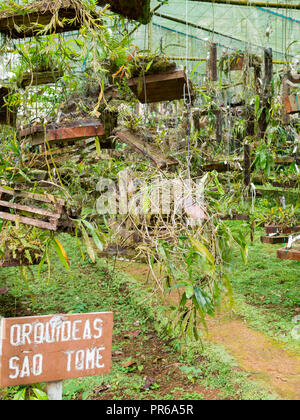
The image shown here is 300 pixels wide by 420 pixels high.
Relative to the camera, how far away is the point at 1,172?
2.06 metres

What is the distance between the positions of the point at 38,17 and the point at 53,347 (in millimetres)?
1504

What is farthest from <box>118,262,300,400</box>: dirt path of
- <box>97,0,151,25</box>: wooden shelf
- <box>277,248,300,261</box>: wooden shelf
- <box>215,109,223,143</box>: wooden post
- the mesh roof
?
the mesh roof

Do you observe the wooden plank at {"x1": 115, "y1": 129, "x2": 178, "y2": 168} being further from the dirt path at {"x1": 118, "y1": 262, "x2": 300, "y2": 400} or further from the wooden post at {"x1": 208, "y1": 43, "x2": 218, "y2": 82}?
the wooden post at {"x1": 208, "y1": 43, "x2": 218, "y2": 82}

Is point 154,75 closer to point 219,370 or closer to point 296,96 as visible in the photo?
point 296,96

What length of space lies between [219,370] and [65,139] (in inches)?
70.9

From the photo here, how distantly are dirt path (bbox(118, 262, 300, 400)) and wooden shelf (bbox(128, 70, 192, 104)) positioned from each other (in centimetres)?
138

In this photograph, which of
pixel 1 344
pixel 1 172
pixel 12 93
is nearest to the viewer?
pixel 1 344

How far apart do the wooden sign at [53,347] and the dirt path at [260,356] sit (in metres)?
0.91

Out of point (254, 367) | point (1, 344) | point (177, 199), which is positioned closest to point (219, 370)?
point (254, 367)

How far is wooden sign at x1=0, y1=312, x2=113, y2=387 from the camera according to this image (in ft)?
4.20

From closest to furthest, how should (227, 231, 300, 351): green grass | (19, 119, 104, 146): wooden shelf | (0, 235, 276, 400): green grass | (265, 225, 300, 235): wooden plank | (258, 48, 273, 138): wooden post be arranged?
(19, 119, 104, 146): wooden shelf < (0, 235, 276, 400): green grass < (265, 225, 300, 235): wooden plank < (227, 231, 300, 351): green grass < (258, 48, 273, 138): wooden post

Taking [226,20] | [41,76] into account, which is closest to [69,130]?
[41,76]

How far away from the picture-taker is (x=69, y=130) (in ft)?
7.06

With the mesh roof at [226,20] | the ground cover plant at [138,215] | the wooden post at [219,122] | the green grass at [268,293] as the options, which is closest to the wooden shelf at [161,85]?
the ground cover plant at [138,215]
